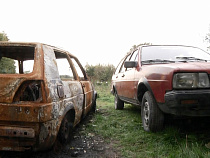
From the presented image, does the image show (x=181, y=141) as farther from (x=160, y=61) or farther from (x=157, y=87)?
(x=160, y=61)

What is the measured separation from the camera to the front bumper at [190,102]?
238cm

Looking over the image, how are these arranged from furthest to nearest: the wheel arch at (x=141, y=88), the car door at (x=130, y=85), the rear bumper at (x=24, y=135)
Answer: the car door at (x=130, y=85) < the wheel arch at (x=141, y=88) < the rear bumper at (x=24, y=135)

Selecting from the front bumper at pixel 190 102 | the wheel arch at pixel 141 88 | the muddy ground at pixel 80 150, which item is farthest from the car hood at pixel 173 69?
the muddy ground at pixel 80 150

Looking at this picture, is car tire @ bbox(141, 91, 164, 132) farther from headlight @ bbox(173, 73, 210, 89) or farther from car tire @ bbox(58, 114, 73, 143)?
car tire @ bbox(58, 114, 73, 143)

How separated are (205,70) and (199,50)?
1.74m

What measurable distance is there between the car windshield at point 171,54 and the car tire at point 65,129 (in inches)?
74.1

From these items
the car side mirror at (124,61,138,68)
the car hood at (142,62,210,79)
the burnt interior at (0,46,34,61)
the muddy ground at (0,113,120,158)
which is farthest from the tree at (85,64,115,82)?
the car hood at (142,62,210,79)

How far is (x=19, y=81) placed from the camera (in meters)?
2.04

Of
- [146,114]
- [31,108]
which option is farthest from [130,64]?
[31,108]

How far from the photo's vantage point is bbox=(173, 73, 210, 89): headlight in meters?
2.46

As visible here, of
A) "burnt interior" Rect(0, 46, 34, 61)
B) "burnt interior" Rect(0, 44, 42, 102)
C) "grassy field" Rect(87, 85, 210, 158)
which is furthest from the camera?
"burnt interior" Rect(0, 46, 34, 61)

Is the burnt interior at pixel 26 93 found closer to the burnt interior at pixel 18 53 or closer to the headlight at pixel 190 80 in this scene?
the burnt interior at pixel 18 53

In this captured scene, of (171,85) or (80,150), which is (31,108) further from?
(171,85)

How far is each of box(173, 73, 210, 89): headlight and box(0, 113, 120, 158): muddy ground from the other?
4.16 ft
